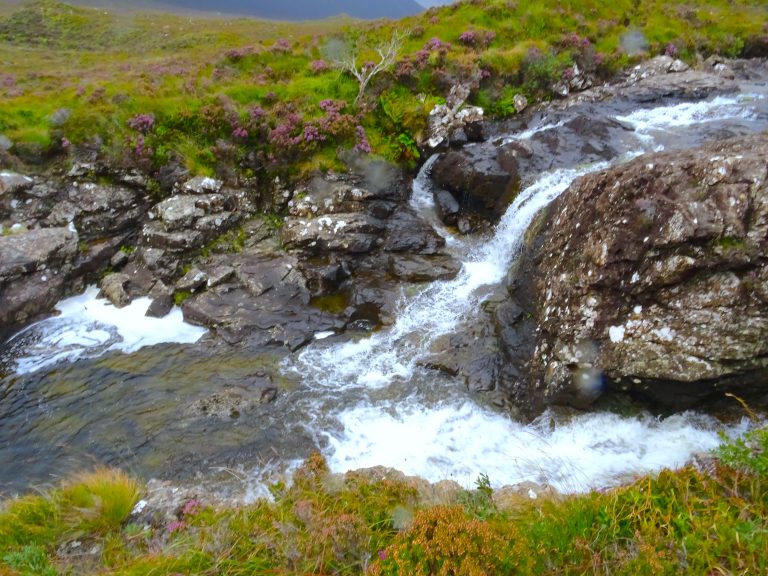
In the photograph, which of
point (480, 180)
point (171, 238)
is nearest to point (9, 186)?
point (171, 238)

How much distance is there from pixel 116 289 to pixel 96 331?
1713 millimetres

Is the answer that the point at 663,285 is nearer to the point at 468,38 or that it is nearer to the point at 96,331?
the point at 96,331

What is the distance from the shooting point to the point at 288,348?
1244 cm

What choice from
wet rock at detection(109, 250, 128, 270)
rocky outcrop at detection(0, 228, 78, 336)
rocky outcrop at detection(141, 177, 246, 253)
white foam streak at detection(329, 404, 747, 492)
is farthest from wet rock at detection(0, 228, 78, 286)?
white foam streak at detection(329, 404, 747, 492)

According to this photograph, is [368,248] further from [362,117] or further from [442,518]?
[442,518]

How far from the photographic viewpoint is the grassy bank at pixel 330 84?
706 inches

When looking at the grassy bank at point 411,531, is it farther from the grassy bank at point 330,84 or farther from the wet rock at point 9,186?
the grassy bank at point 330,84

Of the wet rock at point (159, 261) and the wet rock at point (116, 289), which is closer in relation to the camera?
the wet rock at point (116, 289)

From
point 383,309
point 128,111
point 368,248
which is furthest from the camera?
point 128,111

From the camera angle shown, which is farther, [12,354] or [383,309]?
[383,309]

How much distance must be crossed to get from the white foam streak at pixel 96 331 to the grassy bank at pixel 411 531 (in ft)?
23.9

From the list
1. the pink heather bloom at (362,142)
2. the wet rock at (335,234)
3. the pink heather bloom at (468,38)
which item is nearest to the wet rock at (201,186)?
the wet rock at (335,234)

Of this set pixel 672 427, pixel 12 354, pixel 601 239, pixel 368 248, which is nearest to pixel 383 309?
pixel 368 248

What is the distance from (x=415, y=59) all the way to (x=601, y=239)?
17253 millimetres
